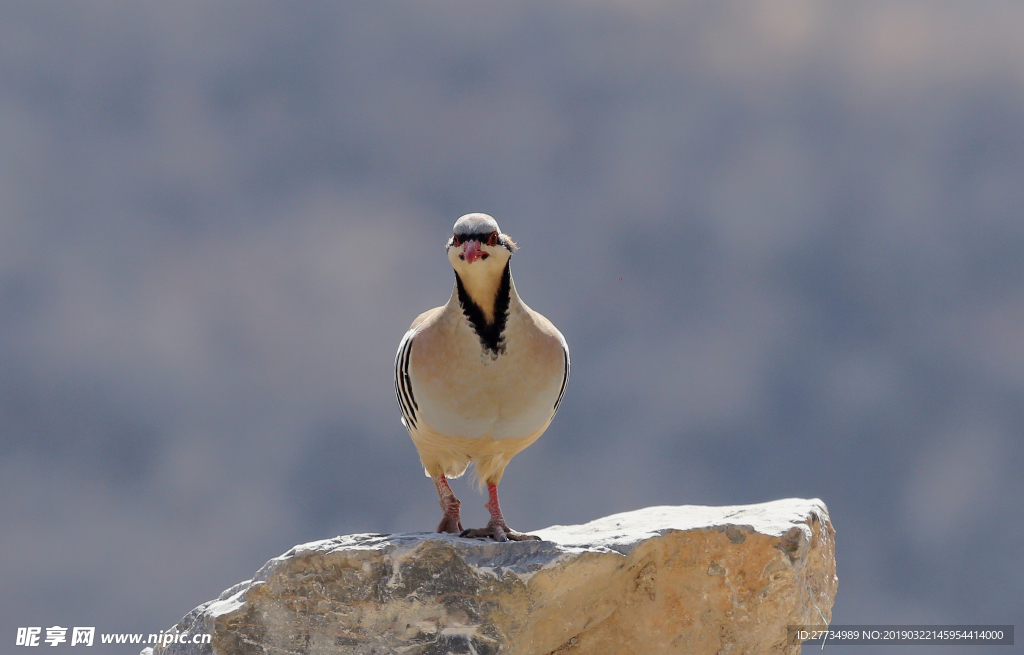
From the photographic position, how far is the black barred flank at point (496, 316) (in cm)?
461

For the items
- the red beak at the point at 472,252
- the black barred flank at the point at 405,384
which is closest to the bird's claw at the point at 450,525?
the black barred flank at the point at 405,384

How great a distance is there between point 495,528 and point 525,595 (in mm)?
569

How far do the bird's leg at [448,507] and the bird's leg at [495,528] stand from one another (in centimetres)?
24

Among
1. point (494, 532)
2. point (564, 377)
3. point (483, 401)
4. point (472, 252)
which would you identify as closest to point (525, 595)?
point (494, 532)

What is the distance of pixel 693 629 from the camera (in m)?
4.62

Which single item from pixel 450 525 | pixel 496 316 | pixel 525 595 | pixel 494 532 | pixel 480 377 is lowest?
pixel 525 595

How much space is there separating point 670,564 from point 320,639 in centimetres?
170

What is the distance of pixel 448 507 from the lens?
16.9 ft

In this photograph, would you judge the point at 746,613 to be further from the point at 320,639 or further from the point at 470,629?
the point at 320,639

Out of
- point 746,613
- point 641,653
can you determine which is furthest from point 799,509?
point 641,653

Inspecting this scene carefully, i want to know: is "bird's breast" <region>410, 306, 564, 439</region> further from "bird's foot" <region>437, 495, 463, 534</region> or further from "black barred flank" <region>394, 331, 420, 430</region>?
"bird's foot" <region>437, 495, 463, 534</region>

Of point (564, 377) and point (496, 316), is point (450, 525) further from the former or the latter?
point (496, 316)

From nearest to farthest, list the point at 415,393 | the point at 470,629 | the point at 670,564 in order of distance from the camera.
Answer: the point at 470,629 < the point at 670,564 < the point at 415,393

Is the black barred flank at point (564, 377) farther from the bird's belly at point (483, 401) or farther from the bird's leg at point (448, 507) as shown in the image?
the bird's leg at point (448, 507)
